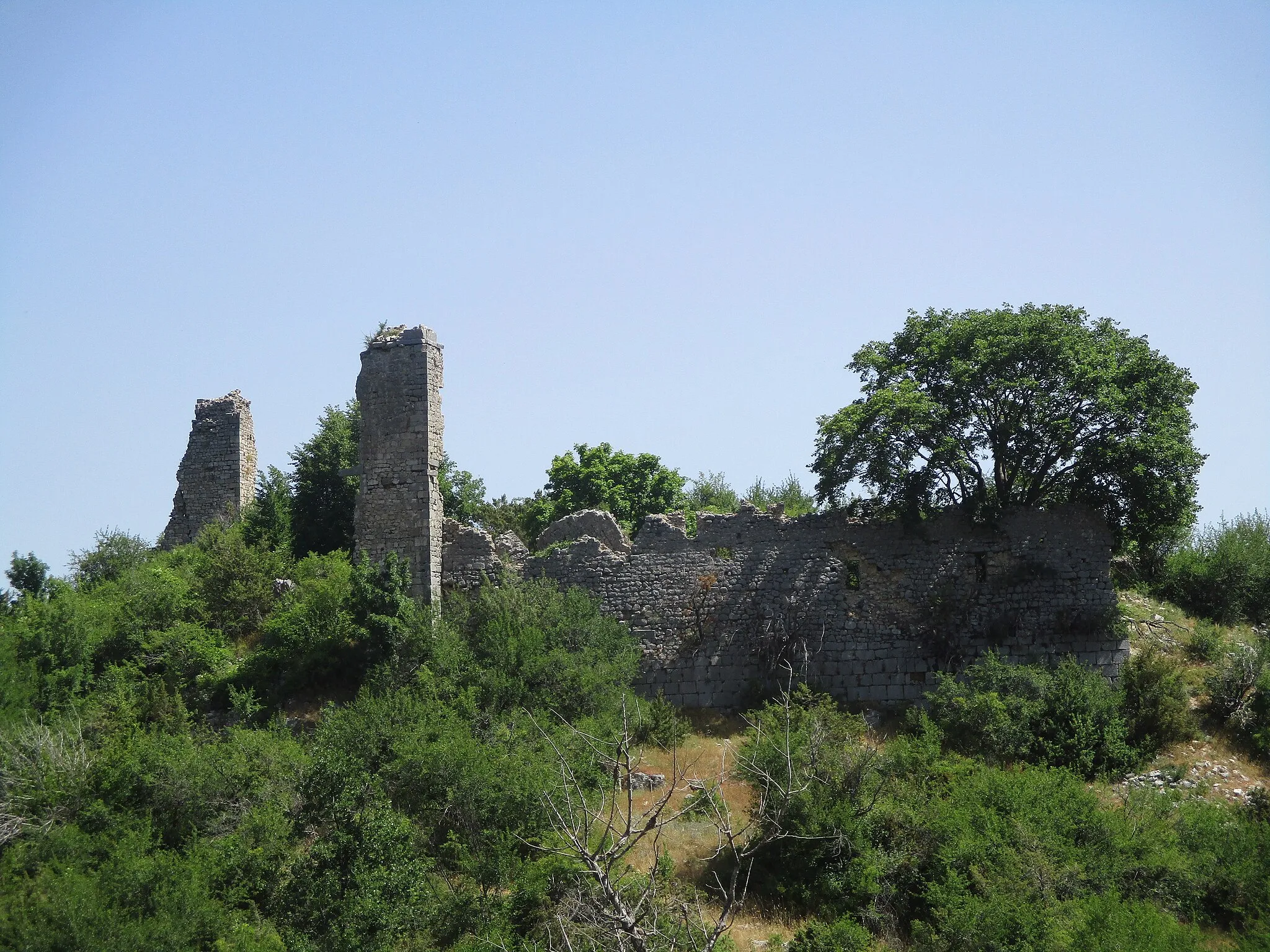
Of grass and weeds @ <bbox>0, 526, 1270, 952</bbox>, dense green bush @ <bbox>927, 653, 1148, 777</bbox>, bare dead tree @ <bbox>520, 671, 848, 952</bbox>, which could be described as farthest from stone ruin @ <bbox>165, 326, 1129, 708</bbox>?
bare dead tree @ <bbox>520, 671, 848, 952</bbox>

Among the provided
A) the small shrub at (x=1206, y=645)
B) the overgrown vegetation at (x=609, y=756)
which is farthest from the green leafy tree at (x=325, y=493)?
the small shrub at (x=1206, y=645)

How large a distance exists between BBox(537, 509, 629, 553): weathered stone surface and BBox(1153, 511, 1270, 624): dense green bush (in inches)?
396

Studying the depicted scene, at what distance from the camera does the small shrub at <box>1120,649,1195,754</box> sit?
20.0 meters

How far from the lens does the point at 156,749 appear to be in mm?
18297

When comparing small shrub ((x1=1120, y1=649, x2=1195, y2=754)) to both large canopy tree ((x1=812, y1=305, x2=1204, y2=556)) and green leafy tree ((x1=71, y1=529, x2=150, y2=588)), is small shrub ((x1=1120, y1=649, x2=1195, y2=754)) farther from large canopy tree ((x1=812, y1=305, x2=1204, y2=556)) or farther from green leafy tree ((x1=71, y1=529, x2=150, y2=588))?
green leafy tree ((x1=71, y1=529, x2=150, y2=588))

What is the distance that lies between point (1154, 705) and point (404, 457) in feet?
39.0

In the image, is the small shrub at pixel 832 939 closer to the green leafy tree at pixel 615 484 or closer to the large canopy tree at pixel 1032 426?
the large canopy tree at pixel 1032 426

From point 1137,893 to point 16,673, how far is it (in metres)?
15.5

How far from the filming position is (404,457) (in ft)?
72.5

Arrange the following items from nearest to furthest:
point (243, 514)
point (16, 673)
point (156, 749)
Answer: point (156, 749), point (16, 673), point (243, 514)

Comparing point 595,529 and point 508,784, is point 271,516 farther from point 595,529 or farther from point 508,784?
point 508,784

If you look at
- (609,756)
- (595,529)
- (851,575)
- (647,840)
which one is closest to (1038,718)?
(851,575)

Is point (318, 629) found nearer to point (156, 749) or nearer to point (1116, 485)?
point (156, 749)

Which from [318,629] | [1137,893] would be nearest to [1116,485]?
[1137,893]
